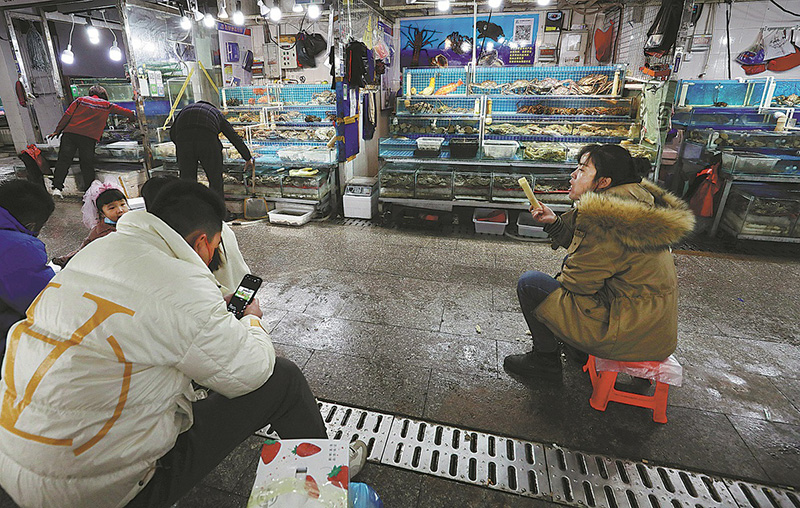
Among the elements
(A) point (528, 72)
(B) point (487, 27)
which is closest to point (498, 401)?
(A) point (528, 72)

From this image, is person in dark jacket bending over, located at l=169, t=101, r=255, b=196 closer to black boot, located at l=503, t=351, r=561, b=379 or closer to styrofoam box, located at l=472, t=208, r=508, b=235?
styrofoam box, located at l=472, t=208, r=508, b=235

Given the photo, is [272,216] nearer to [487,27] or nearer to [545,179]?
[545,179]

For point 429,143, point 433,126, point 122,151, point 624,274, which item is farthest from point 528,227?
point 122,151

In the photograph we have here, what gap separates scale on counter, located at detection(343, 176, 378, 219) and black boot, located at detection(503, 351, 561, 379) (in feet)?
13.0

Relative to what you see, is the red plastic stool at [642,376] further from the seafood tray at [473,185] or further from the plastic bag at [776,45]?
the plastic bag at [776,45]

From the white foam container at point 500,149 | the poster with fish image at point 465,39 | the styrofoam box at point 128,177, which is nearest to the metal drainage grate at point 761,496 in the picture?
the white foam container at point 500,149

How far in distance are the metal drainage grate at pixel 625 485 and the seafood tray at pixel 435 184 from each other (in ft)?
13.6

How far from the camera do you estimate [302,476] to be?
4.70 feet

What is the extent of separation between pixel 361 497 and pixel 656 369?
183cm

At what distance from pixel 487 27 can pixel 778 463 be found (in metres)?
6.87

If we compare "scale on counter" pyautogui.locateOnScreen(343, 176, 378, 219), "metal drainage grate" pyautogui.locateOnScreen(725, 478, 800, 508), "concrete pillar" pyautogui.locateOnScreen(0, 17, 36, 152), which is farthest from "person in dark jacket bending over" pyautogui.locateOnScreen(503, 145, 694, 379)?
"concrete pillar" pyautogui.locateOnScreen(0, 17, 36, 152)

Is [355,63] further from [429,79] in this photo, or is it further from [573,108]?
[573,108]

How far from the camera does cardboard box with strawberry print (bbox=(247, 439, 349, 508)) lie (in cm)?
136

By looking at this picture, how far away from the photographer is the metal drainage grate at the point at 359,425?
234 cm
